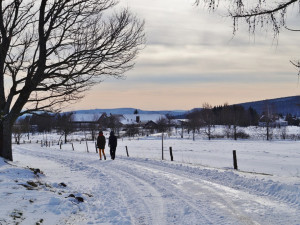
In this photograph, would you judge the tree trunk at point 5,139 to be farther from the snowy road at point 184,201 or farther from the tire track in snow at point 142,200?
the tire track in snow at point 142,200

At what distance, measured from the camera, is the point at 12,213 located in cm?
591

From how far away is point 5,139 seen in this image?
43.0ft

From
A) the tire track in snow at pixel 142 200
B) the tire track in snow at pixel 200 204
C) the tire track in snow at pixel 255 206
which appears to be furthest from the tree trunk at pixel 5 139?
the tire track in snow at pixel 255 206

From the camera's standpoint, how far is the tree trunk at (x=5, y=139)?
42.5ft

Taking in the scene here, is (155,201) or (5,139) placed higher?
(5,139)

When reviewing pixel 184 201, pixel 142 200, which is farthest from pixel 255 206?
pixel 142 200

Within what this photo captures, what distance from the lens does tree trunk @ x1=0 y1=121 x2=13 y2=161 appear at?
13.0 meters

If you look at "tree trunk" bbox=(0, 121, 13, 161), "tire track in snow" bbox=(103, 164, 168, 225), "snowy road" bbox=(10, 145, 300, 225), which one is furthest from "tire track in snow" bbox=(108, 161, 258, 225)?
"tree trunk" bbox=(0, 121, 13, 161)

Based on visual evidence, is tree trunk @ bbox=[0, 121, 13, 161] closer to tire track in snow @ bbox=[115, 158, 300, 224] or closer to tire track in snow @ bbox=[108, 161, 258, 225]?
tire track in snow @ bbox=[108, 161, 258, 225]

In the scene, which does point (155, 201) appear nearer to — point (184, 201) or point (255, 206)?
point (184, 201)

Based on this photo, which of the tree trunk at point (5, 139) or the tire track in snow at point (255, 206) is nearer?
the tire track in snow at point (255, 206)

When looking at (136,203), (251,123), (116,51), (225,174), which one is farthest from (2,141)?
(251,123)

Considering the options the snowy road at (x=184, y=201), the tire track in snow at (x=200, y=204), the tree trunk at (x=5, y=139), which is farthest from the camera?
the tree trunk at (x=5, y=139)

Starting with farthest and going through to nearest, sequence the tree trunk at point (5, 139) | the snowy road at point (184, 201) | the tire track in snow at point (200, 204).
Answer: the tree trunk at point (5, 139)
the snowy road at point (184, 201)
the tire track in snow at point (200, 204)
